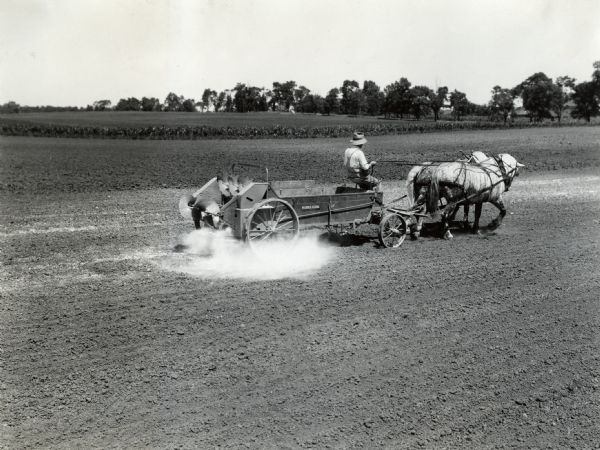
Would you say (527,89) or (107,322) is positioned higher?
(527,89)

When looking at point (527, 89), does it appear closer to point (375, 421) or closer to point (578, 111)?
point (578, 111)

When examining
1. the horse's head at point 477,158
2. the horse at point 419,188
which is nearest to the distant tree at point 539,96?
the horse's head at point 477,158

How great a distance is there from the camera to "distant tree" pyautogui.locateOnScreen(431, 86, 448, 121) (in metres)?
109

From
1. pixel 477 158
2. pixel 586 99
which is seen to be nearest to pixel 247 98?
pixel 586 99

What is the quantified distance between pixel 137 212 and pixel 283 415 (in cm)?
965

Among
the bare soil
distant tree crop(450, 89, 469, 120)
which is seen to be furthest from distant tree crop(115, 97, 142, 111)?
the bare soil

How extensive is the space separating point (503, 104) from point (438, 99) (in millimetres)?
14793

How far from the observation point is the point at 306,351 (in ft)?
18.0

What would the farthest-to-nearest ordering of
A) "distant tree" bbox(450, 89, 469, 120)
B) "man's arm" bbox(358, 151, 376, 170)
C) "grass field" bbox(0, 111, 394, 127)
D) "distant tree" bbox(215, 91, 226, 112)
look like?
"distant tree" bbox(215, 91, 226, 112), "distant tree" bbox(450, 89, 469, 120), "grass field" bbox(0, 111, 394, 127), "man's arm" bbox(358, 151, 376, 170)

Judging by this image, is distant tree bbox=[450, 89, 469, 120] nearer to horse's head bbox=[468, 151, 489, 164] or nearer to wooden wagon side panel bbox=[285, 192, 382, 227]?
horse's head bbox=[468, 151, 489, 164]

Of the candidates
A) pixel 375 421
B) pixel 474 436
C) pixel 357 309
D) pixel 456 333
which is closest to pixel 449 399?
pixel 474 436

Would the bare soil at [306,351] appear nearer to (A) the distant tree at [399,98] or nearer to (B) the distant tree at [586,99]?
(B) the distant tree at [586,99]

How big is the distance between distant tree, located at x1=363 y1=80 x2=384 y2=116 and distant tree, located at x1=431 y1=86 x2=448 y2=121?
13796mm

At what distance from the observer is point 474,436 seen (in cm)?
421
